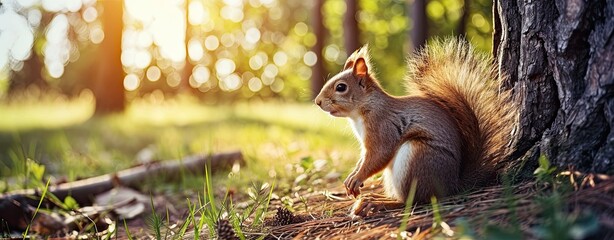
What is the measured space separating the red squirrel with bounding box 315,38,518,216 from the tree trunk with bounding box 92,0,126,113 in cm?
762

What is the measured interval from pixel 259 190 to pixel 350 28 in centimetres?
823

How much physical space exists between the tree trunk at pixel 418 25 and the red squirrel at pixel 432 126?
598cm

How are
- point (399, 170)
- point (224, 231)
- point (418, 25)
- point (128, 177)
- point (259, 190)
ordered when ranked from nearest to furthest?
point (224, 231) < point (399, 170) < point (259, 190) < point (128, 177) < point (418, 25)

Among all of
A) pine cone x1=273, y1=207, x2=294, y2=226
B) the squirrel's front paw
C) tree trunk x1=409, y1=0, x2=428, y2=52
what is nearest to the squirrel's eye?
the squirrel's front paw

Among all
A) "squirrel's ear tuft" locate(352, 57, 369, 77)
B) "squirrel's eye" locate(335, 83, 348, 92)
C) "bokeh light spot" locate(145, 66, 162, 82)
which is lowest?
"bokeh light spot" locate(145, 66, 162, 82)

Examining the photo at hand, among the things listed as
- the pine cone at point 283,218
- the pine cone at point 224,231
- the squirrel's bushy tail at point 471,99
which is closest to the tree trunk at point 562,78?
the squirrel's bushy tail at point 471,99

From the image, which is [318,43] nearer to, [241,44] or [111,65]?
[111,65]

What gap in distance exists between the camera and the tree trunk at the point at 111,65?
9609mm

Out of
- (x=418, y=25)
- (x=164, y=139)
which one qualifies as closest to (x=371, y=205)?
(x=164, y=139)

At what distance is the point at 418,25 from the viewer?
28.0ft

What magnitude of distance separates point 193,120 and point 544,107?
21.4 feet

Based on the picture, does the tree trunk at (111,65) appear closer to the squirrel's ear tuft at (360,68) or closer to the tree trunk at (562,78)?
the squirrel's ear tuft at (360,68)

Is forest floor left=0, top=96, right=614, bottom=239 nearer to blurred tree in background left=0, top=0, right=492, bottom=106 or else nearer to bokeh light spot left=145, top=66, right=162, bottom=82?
blurred tree in background left=0, top=0, right=492, bottom=106

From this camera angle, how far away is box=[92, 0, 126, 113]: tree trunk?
9.61 m
